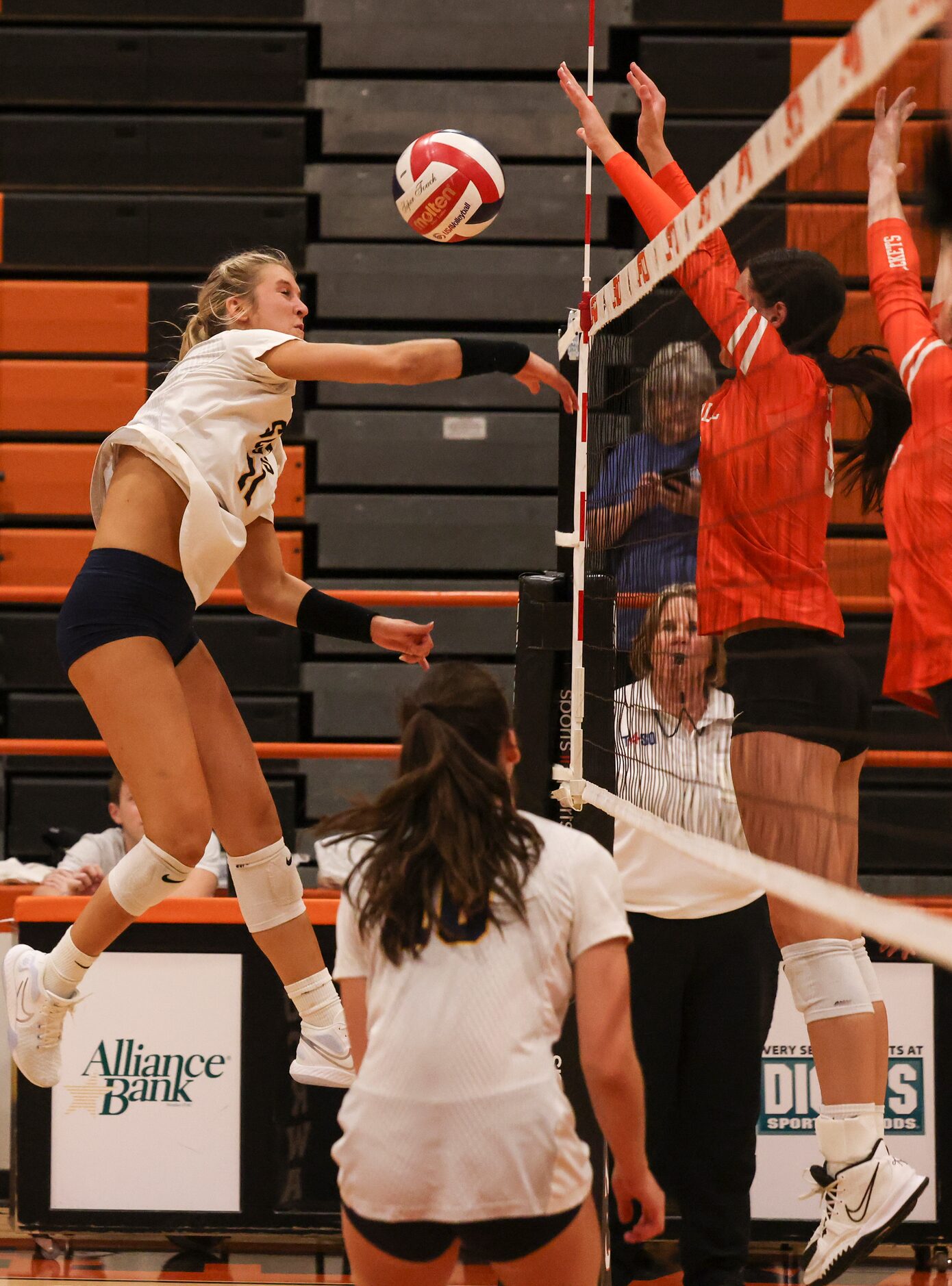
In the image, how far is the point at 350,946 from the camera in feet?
6.85

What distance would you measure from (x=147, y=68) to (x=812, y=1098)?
506cm

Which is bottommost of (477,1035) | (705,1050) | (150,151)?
(705,1050)

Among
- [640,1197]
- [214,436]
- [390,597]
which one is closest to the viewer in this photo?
[640,1197]

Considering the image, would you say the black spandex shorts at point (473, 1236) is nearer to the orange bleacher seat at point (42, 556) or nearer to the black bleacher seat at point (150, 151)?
the orange bleacher seat at point (42, 556)

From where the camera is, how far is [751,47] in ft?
20.3

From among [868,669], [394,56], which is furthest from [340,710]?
[394,56]

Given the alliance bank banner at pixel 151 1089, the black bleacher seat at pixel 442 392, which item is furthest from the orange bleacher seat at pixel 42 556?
the alliance bank banner at pixel 151 1089

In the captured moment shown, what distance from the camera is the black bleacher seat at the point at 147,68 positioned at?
6254 mm

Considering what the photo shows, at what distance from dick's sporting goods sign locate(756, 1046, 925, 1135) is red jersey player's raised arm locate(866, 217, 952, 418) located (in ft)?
7.19

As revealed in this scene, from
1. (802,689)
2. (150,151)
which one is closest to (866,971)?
(802,689)

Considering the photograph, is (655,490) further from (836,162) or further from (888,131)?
(836,162)

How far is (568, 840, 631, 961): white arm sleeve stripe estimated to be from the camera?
2.01m

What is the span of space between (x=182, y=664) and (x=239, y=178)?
12.6 feet

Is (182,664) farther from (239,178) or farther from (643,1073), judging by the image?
(239,178)
